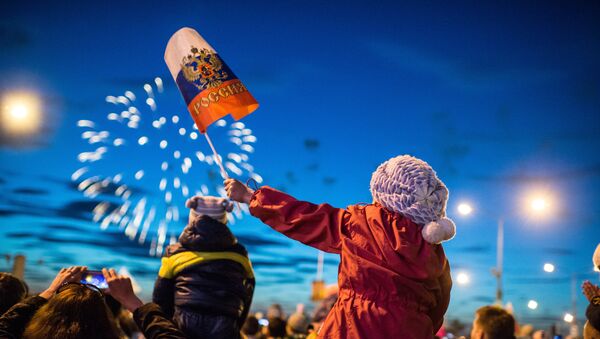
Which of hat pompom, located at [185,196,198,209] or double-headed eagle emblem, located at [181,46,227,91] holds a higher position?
double-headed eagle emblem, located at [181,46,227,91]

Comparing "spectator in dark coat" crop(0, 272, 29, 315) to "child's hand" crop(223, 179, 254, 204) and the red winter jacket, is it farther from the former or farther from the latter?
the red winter jacket

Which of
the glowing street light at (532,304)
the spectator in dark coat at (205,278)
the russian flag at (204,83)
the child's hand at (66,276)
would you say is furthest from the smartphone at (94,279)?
the glowing street light at (532,304)

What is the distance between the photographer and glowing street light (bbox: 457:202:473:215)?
22748 millimetres

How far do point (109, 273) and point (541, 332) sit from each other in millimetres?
10877

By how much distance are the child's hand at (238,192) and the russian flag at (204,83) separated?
1.02 m

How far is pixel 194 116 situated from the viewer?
222 inches

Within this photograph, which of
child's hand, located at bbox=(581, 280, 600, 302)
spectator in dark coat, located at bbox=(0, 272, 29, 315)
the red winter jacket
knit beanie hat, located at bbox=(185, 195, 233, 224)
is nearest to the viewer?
the red winter jacket

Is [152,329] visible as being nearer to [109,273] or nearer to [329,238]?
[109,273]

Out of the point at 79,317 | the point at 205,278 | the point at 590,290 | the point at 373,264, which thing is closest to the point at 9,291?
the point at 205,278

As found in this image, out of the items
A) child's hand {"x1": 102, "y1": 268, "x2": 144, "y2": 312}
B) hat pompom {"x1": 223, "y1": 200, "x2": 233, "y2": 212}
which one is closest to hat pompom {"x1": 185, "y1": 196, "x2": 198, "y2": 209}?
hat pompom {"x1": 223, "y1": 200, "x2": 233, "y2": 212}

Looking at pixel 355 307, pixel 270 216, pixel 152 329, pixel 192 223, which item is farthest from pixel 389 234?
pixel 192 223

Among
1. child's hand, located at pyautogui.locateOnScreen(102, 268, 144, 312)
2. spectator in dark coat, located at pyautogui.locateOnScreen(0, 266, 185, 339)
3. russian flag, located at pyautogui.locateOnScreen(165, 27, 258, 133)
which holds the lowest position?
spectator in dark coat, located at pyautogui.locateOnScreen(0, 266, 185, 339)

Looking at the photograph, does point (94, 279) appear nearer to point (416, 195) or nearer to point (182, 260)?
point (182, 260)

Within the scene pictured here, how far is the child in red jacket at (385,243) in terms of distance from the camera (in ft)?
13.4
